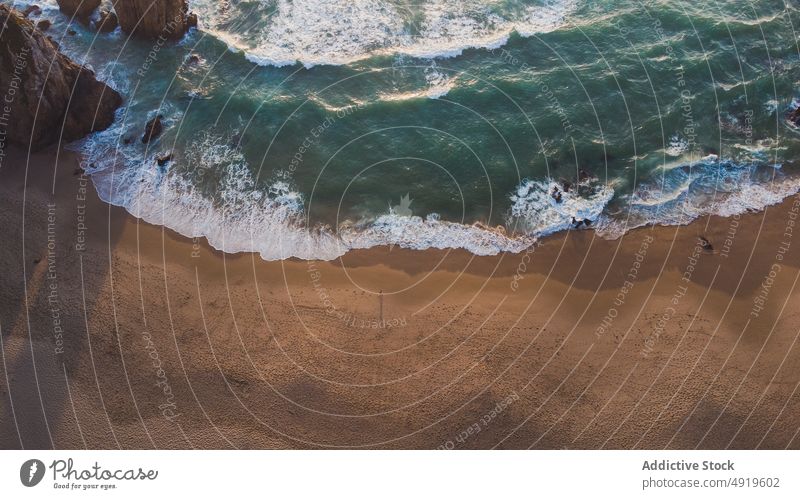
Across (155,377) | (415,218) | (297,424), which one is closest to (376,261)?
(415,218)

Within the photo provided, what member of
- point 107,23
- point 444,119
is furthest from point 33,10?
point 444,119

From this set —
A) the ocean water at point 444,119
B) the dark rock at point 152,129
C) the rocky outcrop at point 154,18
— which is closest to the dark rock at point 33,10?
the ocean water at point 444,119

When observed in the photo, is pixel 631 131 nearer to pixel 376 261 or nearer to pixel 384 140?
pixel 384 140

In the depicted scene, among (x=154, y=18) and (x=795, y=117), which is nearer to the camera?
(x=795, y=117)

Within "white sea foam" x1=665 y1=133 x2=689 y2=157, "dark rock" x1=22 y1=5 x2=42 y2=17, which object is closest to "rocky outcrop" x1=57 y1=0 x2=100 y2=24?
"dark rock" x1=22 y1=5 x2=42 y2=17

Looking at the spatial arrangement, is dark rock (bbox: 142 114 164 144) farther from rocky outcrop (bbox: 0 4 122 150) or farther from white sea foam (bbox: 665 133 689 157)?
white sea foam (bbox: 665 133 689 157)

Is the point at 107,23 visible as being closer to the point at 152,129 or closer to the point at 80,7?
the point at 80,7
